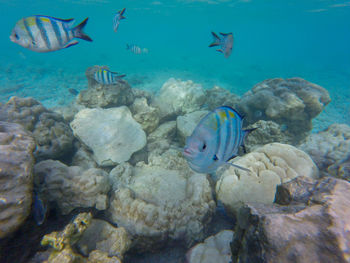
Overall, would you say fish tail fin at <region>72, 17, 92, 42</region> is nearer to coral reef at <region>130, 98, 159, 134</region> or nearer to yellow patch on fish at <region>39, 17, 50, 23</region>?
yellow patch on fish at <region>39, 17, 50, 23</region>

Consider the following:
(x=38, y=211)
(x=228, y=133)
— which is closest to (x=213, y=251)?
(x=228, y=133)

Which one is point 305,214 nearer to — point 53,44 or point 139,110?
point 53,44

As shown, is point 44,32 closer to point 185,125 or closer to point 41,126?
point 41,126

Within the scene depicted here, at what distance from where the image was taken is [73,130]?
14.0 ft

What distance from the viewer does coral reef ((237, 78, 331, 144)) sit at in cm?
564

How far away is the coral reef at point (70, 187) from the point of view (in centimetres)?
241

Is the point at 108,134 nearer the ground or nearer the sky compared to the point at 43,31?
nearer the ground

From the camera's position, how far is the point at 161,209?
2811 mm

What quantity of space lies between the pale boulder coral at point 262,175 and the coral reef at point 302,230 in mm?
1374

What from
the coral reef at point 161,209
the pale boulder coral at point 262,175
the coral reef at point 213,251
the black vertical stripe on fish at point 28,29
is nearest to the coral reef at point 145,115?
the coral reef at point 161,209

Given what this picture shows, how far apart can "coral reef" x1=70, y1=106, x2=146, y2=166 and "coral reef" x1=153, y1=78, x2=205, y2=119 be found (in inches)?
66.3

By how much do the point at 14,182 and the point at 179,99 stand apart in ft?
17.7

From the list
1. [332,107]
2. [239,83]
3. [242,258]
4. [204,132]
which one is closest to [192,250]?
[242,258]

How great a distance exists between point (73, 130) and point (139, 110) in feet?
6.23
